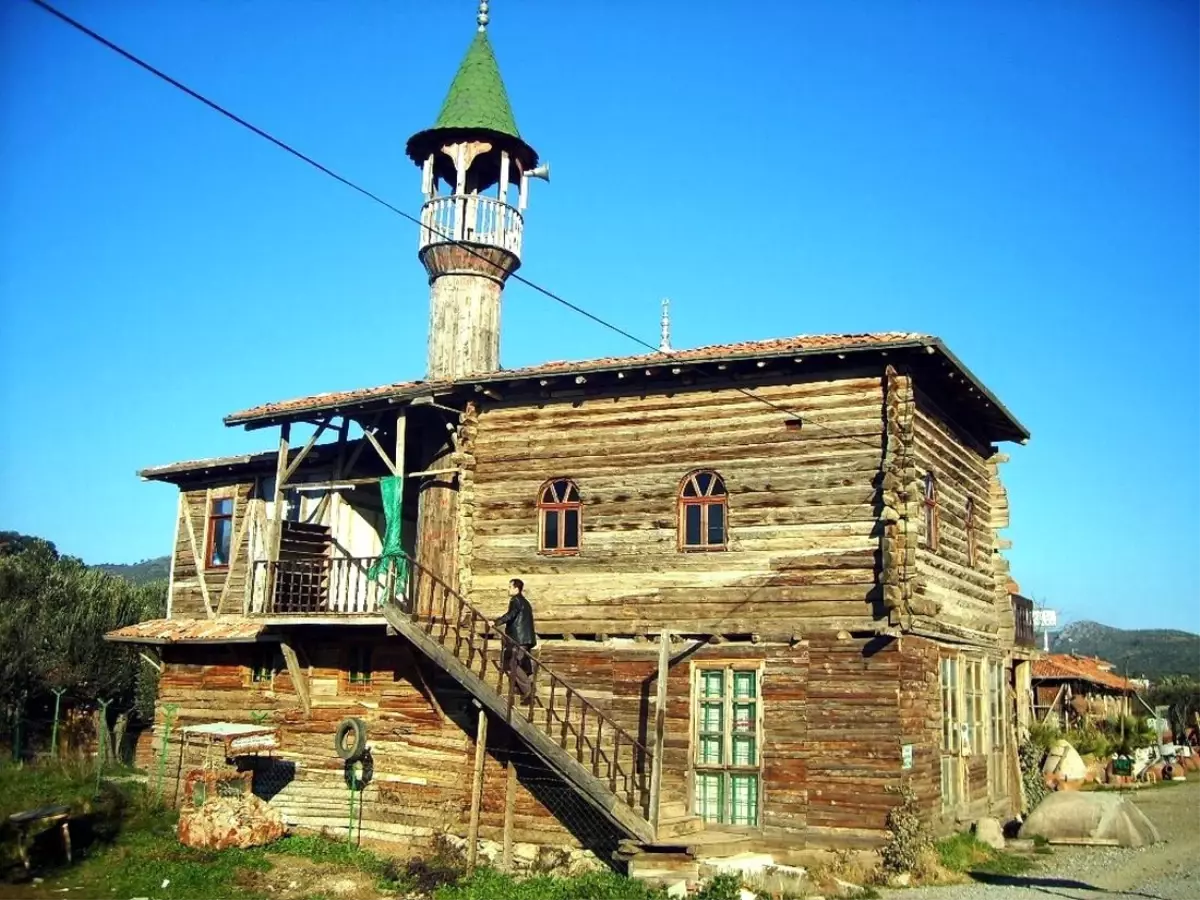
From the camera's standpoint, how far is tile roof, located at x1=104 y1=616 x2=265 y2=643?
74.3 ft

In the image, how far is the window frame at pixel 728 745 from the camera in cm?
1717

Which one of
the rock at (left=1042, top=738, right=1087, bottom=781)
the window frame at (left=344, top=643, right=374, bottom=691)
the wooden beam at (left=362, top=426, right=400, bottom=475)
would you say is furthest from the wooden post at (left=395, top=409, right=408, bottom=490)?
the rock at (left=1042, top=738, right=1087, bottom=781)

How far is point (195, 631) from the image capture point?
23359 millimetres

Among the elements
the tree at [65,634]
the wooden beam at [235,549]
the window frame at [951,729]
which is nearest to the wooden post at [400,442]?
the wooden beam at [235,549]

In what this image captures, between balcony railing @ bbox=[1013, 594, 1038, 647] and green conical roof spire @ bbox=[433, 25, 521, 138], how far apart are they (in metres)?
15.1

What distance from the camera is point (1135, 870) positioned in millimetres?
17547

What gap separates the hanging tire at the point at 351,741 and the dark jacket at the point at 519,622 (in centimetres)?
361

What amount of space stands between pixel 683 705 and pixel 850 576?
3.26 m

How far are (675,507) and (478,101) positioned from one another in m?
12.7

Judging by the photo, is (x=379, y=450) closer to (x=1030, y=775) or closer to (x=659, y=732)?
(x=659, y=732)

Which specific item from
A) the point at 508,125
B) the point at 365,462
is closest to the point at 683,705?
the point at 365,462

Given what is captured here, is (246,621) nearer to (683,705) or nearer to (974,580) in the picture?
(683,705)

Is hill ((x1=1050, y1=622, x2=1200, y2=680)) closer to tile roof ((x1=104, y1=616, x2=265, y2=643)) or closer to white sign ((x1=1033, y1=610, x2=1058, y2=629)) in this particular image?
white sign ((x1=1033, y1=610, x2=1058, y2=629))

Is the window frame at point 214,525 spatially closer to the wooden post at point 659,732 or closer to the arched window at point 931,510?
the wooden post at point 659,732
